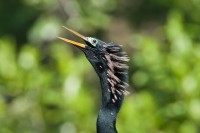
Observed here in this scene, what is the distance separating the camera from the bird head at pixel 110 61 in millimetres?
6215

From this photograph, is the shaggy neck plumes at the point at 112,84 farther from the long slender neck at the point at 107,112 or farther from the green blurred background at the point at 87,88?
the green blurred background at the point at 87,88

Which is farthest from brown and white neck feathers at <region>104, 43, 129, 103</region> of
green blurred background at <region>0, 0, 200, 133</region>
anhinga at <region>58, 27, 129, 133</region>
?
green blurred background at <region>0, 0, 200, 133</region>

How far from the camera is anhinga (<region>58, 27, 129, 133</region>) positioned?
20.4 feet

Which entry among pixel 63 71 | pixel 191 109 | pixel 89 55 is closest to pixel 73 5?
pixel 63 71

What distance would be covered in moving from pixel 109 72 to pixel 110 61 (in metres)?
0.07

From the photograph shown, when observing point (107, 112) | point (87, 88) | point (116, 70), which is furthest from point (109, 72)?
point (87, 88)

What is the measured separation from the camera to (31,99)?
1009 cm

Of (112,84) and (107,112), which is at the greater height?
(112,84)

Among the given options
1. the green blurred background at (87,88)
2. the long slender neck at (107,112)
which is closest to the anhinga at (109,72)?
the long slender neck at (107,112)

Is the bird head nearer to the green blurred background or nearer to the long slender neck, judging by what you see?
the long slender neck

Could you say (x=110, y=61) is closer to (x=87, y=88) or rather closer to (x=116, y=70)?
(x=116, y=70)

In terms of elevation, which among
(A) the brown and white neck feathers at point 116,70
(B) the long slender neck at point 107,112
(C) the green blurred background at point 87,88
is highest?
(C) the green blurred background at point 87,88

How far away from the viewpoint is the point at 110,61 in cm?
623

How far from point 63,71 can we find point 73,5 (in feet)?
6.15
